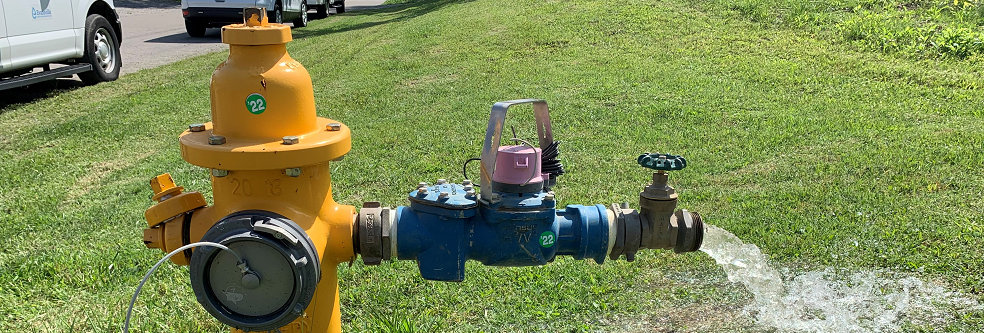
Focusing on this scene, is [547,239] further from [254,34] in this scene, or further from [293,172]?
[254,34]

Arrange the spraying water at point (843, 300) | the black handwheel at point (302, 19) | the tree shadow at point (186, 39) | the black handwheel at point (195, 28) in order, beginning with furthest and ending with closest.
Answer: the black handwheel at point (302, 19), the black handwheel at point (195, 28), the tree shadow at point (186, 39), the spraying water at point (843, 300)

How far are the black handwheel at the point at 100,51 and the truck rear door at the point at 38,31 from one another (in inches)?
12.3

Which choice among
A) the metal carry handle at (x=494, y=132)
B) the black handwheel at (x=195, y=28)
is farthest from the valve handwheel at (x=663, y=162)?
the black handwheel at (x=195, y=28)

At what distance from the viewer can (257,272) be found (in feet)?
5.74

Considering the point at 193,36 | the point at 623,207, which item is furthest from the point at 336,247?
the point at 193,36

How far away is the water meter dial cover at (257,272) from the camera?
1.71m

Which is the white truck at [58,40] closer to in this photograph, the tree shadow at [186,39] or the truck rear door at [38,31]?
the truck rear door at [38,31]

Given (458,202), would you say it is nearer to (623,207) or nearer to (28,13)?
(623,207)

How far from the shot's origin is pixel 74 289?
319 centimetres

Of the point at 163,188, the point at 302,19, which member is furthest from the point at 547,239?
the point at 302,19

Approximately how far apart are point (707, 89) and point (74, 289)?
5452 mm

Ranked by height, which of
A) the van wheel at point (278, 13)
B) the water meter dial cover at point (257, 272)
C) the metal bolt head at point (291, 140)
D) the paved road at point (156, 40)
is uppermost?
the metal bolt head at point (291, 140)

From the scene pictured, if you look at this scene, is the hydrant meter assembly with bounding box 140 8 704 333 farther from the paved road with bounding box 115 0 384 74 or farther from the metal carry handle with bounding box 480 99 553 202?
the paved road with bounding box 115 0 384 74

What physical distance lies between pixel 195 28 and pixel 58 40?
6.40 meters
